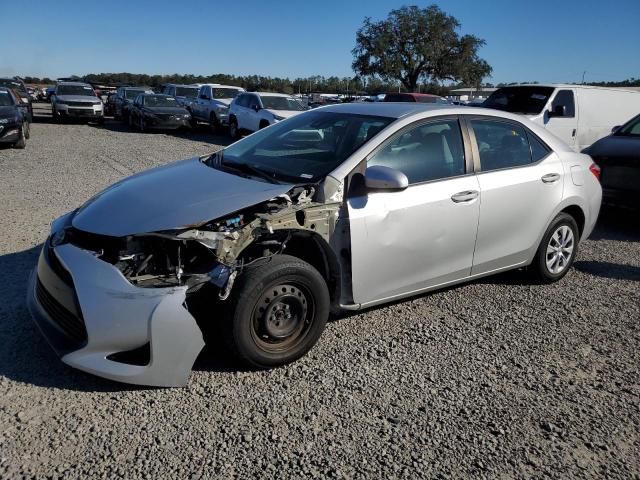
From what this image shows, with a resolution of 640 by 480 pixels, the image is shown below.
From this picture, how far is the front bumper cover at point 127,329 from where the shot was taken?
2.84 metres

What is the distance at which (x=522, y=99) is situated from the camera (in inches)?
424

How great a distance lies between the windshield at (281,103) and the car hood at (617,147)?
33.7ft

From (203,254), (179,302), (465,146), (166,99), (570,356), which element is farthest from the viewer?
(166,99)

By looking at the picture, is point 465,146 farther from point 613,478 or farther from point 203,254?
point 613,478

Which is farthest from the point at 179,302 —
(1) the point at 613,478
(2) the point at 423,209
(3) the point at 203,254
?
(1) the point at 613,478

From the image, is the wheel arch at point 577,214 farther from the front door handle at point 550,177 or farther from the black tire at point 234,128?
the black tire at point 234,128

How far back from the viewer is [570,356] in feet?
12.2

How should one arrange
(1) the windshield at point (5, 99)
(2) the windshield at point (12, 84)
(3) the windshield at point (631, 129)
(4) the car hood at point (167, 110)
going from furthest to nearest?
(2) the windshield at point (12, 84) < (4) the car hood at point (167, 110) < (1) the windshield at point (5, 99) < (3) the windshield at point (631, 129)

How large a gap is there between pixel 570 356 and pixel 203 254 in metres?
2.61

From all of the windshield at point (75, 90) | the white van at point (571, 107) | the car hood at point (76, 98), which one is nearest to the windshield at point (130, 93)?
the windshield at point (75, 90)

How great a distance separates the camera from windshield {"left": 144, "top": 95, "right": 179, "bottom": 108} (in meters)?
19.9

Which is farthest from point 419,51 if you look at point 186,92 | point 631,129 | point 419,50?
point 631,129

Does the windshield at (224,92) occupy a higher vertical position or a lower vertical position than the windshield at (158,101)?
higher

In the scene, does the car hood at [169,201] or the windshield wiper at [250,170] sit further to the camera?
the windshield wiper at [250,170]
